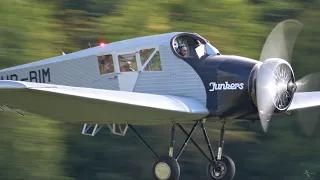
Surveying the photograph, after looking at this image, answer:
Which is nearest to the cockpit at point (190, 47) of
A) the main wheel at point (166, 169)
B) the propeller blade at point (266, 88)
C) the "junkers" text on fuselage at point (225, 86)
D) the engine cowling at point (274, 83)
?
the "junkers" text on fuselage at point (225, 86)

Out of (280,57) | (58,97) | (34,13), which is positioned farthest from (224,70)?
(34,13)

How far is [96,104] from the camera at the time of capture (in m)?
11.8

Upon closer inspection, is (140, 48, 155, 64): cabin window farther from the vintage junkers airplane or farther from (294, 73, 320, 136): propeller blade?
(294, 73, 320, 136): propeller blade

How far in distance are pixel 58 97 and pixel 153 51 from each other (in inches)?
83.7

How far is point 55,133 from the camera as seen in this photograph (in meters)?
19.1

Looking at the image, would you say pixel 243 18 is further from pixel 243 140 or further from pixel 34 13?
pixel 34 13

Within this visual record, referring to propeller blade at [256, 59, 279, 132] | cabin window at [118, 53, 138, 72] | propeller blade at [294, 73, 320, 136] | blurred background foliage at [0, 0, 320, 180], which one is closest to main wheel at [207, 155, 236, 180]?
propeller blade at [256, 59, 279, 132]

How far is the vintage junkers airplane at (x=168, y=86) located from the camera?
39.3 ft

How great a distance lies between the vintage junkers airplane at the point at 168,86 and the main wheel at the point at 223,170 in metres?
0.01

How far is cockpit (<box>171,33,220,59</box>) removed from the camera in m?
13.0

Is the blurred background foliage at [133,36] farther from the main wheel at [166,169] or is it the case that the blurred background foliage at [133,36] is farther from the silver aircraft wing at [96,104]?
the silver aircraft wing at [96,104]

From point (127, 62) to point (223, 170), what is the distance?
2.14 metres

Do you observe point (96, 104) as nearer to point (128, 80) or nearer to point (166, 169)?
point (128, 80)

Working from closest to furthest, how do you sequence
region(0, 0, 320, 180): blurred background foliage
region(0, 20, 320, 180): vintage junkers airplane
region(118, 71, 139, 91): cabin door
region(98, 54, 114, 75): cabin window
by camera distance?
region(0, 20, 320, 180): vintage junkers airplane
region(118, 71, 139, 91): cabin door
region(98, 54, 114, 75): cabin window
region(0, 0, 320, 180): blurred background foliage
